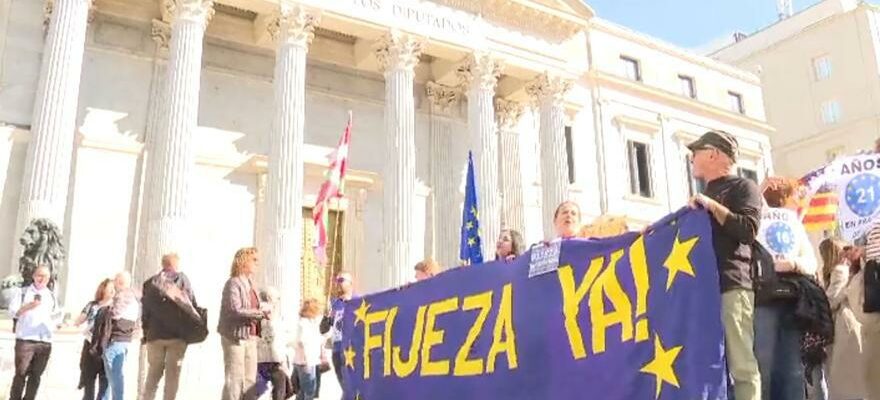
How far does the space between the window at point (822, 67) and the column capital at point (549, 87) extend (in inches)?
824

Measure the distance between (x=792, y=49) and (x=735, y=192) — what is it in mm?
38734

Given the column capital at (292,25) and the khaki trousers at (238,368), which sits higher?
the column capital at (292,25)

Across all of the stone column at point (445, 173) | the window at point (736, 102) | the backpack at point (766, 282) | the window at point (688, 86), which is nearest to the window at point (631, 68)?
the window at point (688, 86)

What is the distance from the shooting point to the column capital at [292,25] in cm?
1819

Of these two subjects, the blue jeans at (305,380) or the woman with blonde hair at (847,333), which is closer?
the woman with blonde hair at (847,333)

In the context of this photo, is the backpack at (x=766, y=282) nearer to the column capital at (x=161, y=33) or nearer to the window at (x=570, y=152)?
the column capital at (x=161, y=33)

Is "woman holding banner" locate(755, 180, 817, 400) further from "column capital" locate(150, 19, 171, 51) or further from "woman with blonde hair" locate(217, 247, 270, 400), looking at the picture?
"column capital" locate(150, 19, 171, 51)

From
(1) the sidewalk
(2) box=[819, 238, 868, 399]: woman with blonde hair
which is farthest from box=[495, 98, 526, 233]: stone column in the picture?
(2) box=[819, 238, 868, 399]: woman with blonde hair

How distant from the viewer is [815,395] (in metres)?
6.62

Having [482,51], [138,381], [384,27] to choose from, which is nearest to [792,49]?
[482,51]

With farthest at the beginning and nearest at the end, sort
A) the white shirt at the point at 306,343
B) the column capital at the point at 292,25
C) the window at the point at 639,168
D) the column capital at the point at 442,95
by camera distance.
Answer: the window at the point at 639,168
the column capital at the point at 442,95
the column capital at the point at 292,25
the white shirt at the point at 306,343

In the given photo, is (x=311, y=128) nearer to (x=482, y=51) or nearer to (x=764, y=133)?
(x=482, y=51)

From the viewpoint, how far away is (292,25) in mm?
18219

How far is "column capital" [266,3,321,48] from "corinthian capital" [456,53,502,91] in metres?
4.67
